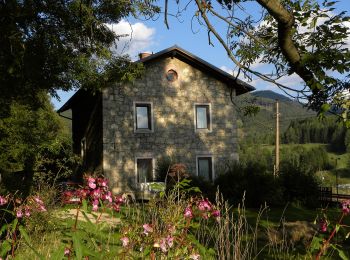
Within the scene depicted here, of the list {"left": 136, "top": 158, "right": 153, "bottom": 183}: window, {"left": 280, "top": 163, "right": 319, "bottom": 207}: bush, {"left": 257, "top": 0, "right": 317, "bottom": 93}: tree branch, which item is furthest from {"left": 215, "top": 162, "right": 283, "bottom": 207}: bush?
{"left": 257, "top": 0, "right": 317, "bottom": 93}: tree branch

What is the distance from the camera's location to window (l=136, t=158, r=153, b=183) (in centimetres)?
2009

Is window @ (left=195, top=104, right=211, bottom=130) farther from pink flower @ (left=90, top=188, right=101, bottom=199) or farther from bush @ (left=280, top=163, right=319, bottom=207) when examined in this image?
pink flower @ (left=90, top=188, right=101, bottom=199)

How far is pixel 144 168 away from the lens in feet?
66.4

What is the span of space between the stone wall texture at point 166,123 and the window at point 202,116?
0.21 m

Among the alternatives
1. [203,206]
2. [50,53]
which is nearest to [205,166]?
[50,53]

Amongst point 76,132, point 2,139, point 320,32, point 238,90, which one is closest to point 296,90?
point 320,32

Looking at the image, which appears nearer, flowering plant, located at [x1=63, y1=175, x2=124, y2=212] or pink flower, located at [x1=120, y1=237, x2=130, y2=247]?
pink flower, located at [x1=120, y1=237, x2=130, y2=247]

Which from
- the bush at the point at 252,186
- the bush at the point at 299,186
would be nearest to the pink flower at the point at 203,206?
the bush at the point at 252,186

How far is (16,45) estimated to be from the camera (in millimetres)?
10680

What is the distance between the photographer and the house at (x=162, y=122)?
1969 cm

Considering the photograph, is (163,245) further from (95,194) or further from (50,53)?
(50,53)

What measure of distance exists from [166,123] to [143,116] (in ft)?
3.63

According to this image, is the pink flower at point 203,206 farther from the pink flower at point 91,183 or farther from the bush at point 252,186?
the bush at point 252,186

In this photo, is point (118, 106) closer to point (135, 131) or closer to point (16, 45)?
point (135, 131)
